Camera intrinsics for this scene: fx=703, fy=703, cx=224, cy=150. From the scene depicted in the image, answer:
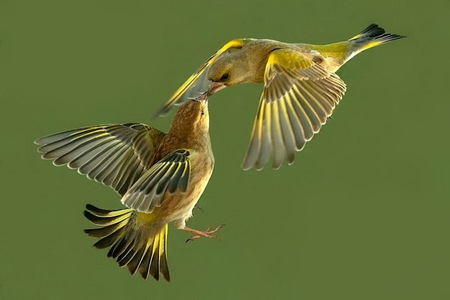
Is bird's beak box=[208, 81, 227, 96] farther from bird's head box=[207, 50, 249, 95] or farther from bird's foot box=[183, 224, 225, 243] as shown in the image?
bird's foot box=[183, 224, 225, 243]

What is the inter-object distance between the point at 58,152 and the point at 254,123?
1193 mm

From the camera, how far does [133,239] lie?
4.25 m

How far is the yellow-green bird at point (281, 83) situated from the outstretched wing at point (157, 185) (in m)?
0.39

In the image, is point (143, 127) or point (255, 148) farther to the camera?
point (143, 127)

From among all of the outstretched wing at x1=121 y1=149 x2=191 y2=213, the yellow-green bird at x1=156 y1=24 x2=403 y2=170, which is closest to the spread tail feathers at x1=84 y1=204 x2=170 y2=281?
the outstretched wing at x1=121 y1=149 x2=191 y2=213

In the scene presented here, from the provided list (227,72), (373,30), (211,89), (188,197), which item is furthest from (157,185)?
(373,30)

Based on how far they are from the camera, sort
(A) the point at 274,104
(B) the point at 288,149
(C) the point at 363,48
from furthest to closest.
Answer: (C) the point at 363,48 → (A) the point at 274,104 → (B) the point at 288,149

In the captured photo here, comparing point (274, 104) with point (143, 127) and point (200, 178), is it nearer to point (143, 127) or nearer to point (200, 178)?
point (200, 178)

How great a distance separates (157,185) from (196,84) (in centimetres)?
97

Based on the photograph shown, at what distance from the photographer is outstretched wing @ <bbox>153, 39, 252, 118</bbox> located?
14.0ft

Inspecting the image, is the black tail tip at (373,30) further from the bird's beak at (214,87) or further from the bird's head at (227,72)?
the bird's beak at (214,87)

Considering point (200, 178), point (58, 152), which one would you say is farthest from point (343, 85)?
point (58, 152)

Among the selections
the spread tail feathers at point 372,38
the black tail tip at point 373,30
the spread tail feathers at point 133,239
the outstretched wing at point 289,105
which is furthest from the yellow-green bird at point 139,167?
the black tail tip at point 373,30

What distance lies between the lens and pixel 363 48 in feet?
16.1
